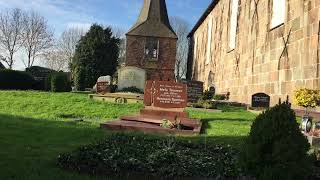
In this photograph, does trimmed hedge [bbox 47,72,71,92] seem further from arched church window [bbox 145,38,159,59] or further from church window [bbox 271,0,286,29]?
arched church window [bbox 145,38,159,59]

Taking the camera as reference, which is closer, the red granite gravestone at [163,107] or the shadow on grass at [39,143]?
the shadow on grass at [39,143]

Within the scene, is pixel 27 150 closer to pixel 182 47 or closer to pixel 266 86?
pixel 266 86

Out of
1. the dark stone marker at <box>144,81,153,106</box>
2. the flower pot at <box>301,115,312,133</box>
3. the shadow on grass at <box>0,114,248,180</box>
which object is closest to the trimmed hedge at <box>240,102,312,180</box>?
the shadow on grass at <box>0,114,248,180</box>

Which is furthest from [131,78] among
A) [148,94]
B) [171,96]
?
[171,96]

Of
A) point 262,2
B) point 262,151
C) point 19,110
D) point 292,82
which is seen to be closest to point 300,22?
point 292,82

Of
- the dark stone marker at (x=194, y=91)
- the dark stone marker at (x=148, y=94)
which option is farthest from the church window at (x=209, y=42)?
the dark stone marker at (x=148, y=94)

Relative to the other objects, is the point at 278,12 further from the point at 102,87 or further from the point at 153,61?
the point at 153,61

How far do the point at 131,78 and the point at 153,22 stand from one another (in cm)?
3047

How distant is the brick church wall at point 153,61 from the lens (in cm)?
5628

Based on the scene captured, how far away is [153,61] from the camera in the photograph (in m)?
57.4

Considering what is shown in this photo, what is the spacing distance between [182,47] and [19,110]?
67.8m

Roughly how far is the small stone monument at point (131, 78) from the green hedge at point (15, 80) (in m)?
6.80

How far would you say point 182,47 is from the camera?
86.4 metres

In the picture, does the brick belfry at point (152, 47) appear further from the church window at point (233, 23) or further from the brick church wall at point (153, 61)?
the church window at point (233, 23)
